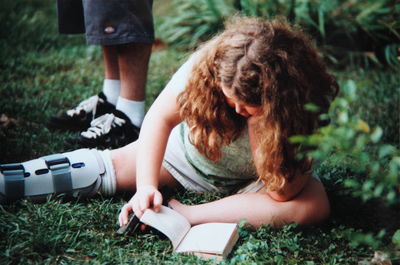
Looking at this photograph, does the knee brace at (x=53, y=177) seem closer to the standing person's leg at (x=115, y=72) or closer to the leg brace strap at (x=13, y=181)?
the leg brace strap at (x=13, y=181)

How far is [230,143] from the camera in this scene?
6.29ft

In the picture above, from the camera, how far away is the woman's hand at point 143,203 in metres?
1.75

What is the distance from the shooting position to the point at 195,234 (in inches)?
70.3

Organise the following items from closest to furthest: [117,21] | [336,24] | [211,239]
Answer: [211,239] < [117,21] < [336,24]

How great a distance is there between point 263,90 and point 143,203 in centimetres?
56

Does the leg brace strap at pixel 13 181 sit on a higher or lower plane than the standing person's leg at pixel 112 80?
lower

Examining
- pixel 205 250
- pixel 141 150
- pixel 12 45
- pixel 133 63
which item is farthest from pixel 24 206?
pixel 12 45

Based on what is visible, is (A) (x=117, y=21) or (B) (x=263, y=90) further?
(A) (x=117, y=21)

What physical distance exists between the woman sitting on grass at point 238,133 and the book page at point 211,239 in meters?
0.11

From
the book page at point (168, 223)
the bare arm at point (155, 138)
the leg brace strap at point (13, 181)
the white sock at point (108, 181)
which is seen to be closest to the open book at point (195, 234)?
the book page at point (168, 223)

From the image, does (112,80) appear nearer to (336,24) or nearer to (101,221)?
(101,221)

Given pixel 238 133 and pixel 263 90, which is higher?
pixel 263 90

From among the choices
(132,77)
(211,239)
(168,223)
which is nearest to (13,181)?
(168,223)

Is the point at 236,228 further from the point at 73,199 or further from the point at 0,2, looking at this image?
the point at 0,2
